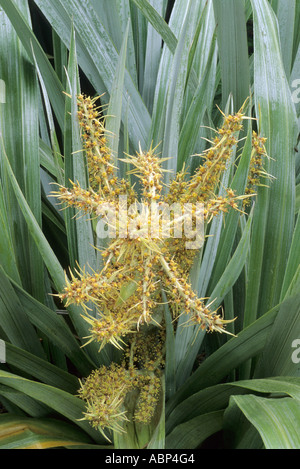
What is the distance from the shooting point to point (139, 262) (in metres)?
0.54

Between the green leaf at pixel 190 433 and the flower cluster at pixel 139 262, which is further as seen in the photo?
the green leaf at pixel 190 433

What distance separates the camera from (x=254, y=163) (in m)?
0.71

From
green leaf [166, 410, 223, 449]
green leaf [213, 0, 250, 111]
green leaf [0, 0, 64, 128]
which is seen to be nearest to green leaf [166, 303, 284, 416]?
green leaf [166, 410, 223, 449]

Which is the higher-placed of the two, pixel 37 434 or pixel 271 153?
pixel 271 153

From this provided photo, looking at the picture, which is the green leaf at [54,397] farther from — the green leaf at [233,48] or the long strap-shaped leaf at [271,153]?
the green leaf at [233,48]

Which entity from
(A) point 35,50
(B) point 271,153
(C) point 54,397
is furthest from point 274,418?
(A) point 35,50

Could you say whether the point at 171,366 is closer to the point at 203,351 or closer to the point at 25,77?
the point at 203,351

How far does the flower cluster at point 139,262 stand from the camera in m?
0.52

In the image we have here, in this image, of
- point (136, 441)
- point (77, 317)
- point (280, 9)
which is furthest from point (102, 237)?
point (280, 9)

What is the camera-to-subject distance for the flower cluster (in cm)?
52

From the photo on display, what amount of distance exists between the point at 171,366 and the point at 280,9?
30.9 inches

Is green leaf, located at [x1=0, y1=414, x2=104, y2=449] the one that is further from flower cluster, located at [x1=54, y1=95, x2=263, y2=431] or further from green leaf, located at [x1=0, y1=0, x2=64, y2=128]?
green leaf, located at [x1=0, y1=0, x2=64, y2=128]

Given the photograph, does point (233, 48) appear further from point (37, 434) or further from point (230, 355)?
point (37, 434)

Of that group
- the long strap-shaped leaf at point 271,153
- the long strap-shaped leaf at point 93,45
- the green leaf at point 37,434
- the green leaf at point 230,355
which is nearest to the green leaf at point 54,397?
the green leaf at point 37,434
